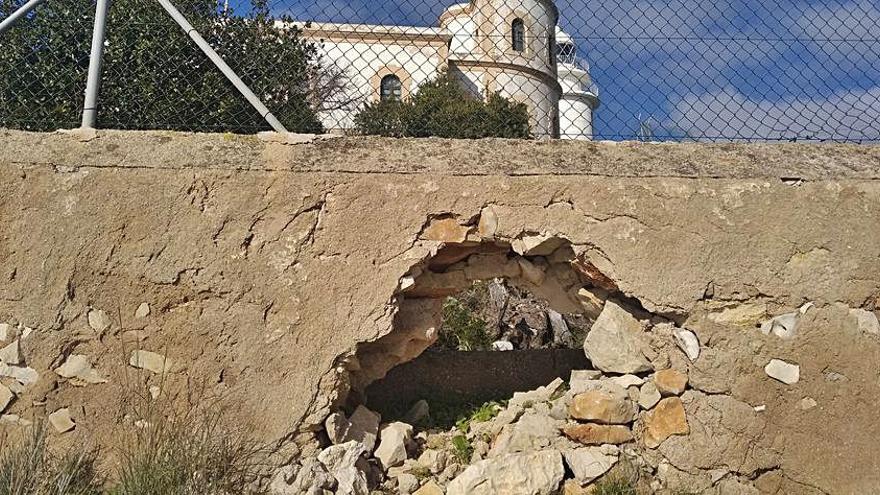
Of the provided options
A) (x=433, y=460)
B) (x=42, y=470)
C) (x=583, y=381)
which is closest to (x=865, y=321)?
(x=583, y=381)

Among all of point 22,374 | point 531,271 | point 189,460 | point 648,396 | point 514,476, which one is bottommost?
point 514,476

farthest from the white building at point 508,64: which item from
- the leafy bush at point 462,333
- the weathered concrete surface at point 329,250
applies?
the leafy bush at point 462,333

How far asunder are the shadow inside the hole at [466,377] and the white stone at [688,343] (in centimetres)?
109

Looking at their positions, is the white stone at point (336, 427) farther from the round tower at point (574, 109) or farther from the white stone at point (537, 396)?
the round tower at point (574, 109)

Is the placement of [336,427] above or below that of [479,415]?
above

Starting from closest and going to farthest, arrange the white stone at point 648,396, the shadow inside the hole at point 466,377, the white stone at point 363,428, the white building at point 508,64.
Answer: the white stone at point 648,396 → the white stone at point 363,428 → the white building at point 508,64 → the shadow inside the hole at point 466,377

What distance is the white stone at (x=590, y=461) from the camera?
97.2 inches

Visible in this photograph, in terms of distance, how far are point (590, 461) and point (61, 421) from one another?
1981mm

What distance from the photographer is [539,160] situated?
8.81 ft

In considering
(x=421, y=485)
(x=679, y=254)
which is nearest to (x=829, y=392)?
(x=679, y=254)

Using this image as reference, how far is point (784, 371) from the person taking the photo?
2.49 metres

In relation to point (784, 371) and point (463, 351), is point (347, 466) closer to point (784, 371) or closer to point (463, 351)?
point (463, 351)

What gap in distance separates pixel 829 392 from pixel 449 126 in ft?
6.33

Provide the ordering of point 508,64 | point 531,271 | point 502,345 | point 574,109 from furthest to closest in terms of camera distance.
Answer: point 502,345 < point 508,64 < point 574,109 < point 531,271
